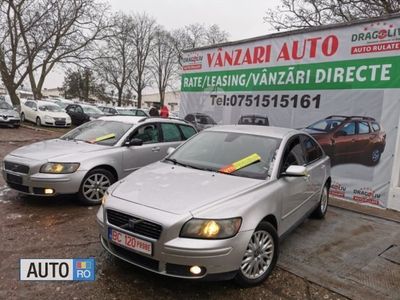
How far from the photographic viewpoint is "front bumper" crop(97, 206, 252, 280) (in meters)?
2.75

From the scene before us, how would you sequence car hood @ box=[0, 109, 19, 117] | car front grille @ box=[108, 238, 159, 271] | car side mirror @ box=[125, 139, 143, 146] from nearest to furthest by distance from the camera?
car front grille @ box=[108, 238, 159, 271], car side mirror @ box=[125, 139, 143, 146], car hood @ box=[0, 109, 19, 117]

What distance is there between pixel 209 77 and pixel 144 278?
7.57 metres

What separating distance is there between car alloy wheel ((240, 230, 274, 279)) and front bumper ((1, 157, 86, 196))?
3.13 metres

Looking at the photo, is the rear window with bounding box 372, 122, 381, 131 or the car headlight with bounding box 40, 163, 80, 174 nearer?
the car headlight with bounding box 40, 163, 80, 174

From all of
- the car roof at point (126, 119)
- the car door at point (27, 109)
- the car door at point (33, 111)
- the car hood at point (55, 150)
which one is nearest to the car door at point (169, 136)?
the car roof at point (126, 119)

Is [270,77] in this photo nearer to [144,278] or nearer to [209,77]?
[209,77]

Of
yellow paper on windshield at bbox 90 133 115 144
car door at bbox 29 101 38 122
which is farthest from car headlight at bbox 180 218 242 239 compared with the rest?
car door at bbox 29 101 38 122

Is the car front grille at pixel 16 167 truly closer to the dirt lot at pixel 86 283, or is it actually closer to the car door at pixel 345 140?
the dirt lot at pixel 86 283

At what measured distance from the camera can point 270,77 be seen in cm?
836

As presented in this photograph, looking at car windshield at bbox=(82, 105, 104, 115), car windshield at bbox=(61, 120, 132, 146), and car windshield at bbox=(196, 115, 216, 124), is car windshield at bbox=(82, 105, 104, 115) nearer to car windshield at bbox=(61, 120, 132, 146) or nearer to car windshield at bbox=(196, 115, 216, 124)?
car windshield at bbox=(196, 115, 216, 124)

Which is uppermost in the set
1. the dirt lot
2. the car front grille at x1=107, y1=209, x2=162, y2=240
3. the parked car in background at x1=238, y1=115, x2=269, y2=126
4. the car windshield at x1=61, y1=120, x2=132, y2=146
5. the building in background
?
the building in background

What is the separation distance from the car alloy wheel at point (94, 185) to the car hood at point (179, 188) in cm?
174

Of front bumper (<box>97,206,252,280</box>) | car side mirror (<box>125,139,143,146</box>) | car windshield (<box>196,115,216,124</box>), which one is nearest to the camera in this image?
front bumper (<box>97,206,252,280</box>)

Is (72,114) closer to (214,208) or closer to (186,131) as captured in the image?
(186,131)
